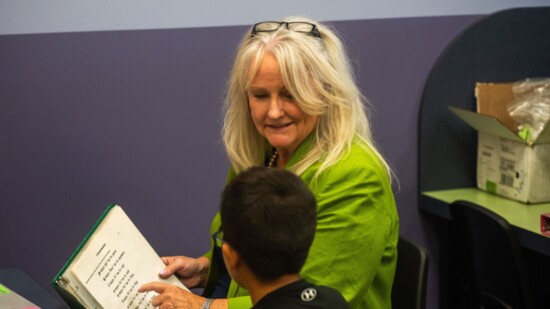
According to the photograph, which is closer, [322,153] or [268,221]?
[268,221]

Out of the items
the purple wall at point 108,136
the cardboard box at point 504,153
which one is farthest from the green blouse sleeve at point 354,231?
the cardboard box at point 504,153

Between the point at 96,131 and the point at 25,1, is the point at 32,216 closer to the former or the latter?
the point at 96,131

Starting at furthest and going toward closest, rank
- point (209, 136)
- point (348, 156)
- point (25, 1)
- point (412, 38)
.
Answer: point (412, 38)
point (209, 136)
point (25, 1)
point (348, 156)

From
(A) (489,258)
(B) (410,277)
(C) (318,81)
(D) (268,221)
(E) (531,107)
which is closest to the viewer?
(D) (268,221)

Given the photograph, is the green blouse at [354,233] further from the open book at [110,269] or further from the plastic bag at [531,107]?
the plastic bag at [531,107]

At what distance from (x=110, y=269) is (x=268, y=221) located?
0.47 metres

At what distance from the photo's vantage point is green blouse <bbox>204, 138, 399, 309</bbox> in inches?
58.4

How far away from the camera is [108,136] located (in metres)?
2.51

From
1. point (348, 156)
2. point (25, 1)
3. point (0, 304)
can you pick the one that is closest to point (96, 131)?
point (25, 1)

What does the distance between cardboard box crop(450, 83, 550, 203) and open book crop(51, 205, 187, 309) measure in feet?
5.04

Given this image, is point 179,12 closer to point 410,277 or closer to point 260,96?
point 260,96

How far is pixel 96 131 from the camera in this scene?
98.2 inches

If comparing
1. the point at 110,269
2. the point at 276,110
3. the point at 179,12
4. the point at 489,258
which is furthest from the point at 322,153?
the point at 179,12

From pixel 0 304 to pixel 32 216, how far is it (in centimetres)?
86
